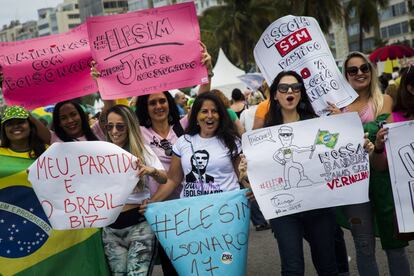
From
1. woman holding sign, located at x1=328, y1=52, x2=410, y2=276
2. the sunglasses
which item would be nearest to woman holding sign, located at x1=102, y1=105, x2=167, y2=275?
woman holding sign, located at x1=328, y1=52, x2=410, y2=276

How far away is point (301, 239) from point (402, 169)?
827 millimetres

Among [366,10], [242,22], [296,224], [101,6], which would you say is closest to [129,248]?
[296,224]

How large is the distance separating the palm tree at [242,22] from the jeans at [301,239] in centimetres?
3968

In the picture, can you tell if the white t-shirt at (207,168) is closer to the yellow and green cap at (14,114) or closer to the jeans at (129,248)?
the jeans at (129,248)

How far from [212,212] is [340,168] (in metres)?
0.89

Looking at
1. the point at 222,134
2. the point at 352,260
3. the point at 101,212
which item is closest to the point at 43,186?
the point at 101,212

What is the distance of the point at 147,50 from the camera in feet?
16.8

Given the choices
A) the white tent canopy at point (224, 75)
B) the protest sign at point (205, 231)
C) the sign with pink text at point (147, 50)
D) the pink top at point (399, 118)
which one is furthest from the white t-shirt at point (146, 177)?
the white tent canopy at point (224, 75)

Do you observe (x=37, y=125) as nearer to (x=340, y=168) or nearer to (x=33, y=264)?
(x=33, y=264)

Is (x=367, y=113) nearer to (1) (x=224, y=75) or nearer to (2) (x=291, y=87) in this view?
(2) (x=291, y=87)

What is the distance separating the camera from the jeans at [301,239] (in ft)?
14.0

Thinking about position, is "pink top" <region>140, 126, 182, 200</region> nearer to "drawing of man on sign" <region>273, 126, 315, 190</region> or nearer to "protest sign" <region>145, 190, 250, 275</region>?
"protest sign" <region>145, 190, 250, 275</region>

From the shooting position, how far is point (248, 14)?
44531 millimetres

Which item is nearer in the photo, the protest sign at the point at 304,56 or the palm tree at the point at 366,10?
the protest sign at the point at 304,56
